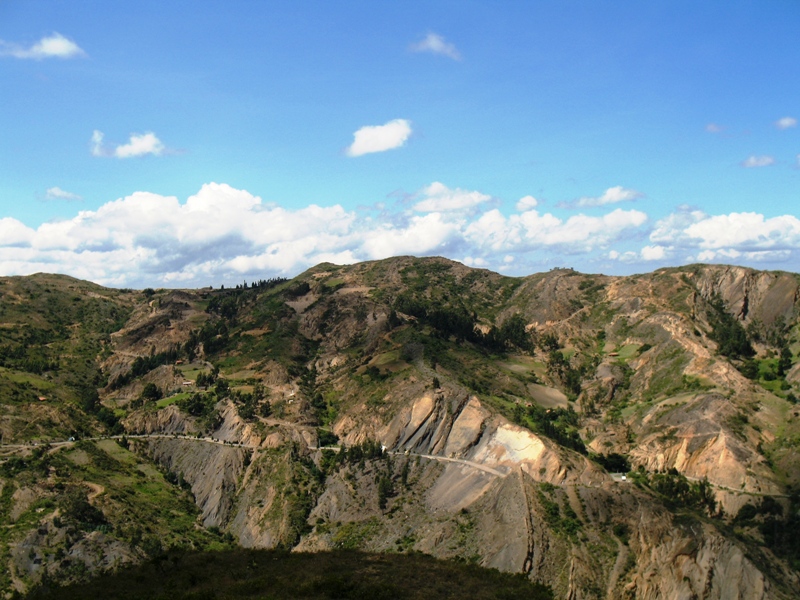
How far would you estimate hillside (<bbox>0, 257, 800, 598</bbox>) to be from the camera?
268 ft

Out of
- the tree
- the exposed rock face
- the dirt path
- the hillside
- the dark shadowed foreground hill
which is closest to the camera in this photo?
the dark shadowed foreground hill

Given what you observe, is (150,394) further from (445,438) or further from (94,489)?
(445,438)

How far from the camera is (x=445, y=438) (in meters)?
114

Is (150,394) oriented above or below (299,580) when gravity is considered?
above

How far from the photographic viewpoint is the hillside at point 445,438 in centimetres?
8169

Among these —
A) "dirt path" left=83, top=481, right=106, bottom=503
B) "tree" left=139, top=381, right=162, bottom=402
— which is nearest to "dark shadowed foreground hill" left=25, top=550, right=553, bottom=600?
"dirt path" left=83, top=481, right=106, bottom=503

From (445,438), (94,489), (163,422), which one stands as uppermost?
(163,422)

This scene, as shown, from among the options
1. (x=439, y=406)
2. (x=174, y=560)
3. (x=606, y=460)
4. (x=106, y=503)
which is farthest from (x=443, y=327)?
(x=174, y=560)

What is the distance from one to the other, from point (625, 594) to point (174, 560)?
4734 centimetres

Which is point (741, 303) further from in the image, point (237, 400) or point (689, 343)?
point (237, 400)

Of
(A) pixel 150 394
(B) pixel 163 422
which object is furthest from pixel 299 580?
(A) pixel 150 394

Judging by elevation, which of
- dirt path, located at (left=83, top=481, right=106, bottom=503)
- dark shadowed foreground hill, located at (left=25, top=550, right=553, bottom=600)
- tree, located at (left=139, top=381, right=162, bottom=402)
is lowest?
dirt path, located at (left=83, top=481, right=106, bottom=503)

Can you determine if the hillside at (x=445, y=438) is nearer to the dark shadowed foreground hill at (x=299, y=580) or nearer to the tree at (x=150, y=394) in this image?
the tree at (x=150, y=394)

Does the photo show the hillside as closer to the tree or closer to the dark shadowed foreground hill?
the tree
